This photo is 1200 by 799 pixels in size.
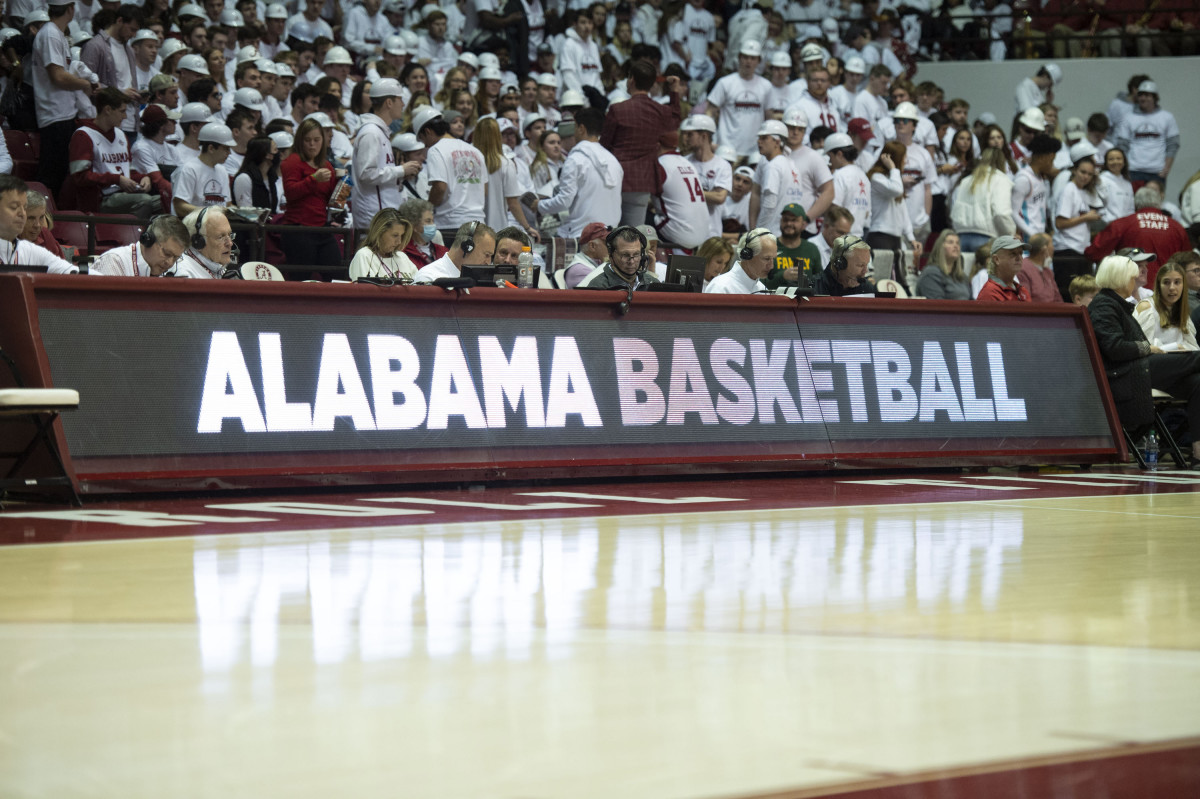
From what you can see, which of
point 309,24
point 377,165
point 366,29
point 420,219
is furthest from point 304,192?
point 366,29

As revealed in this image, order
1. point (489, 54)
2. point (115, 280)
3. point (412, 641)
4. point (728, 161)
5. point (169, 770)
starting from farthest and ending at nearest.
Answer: point (489, 54), point (728, 161), point (115, 280), point (412, 641), point (169, 770)

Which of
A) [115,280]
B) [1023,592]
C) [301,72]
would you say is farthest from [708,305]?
[301,72]

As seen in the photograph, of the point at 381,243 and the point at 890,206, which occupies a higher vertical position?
the point at 890,206

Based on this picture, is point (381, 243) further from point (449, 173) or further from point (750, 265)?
point (750, 265)

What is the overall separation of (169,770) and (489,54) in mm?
16582

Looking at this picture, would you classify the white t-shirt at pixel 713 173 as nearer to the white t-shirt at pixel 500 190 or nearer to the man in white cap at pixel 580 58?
the white t-shirt at pixel 500 190

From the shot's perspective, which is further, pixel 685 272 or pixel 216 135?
pixel 216 135

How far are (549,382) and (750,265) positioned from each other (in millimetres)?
3238

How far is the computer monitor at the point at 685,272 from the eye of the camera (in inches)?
441

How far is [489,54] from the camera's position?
1892 centimetres

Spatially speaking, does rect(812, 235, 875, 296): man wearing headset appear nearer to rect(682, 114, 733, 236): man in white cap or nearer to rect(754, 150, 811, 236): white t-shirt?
rect(754, 150, 811, 236): white t-shirt

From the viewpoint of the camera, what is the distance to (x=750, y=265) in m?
12.5

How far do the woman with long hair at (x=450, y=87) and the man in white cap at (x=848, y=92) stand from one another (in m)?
5.40

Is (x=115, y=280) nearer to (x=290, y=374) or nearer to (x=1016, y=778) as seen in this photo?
(x=290, y=374)
